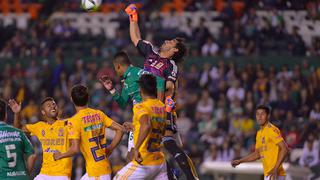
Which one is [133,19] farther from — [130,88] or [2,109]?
[2,109]

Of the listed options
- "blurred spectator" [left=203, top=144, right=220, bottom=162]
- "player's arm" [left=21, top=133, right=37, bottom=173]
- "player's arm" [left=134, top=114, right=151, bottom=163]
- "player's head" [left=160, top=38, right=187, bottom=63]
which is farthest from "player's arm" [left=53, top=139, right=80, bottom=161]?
"blurred spectator" [left=203, top=144, right=220, bottom=162]

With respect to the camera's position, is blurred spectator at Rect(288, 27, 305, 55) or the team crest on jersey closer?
the team crest on jersey

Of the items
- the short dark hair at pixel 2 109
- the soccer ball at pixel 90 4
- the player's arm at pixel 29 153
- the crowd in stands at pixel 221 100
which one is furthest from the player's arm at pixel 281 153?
the crowd in stands at pixel 221 100

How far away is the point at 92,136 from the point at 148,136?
112 centimetres

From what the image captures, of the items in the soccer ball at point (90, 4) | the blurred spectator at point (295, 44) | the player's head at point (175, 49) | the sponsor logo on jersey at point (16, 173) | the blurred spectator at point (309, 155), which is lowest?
the blurred spectator at point (309, 155)

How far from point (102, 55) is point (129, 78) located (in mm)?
13677

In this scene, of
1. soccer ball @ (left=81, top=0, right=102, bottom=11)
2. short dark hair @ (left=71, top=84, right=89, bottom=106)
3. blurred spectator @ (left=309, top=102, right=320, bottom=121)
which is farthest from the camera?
blurred spectator @ (left=309, top=102, right=320, bottom=121)

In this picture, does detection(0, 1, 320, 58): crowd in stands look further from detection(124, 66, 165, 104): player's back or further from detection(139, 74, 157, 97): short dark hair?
detection(139, 74, 157, 97): short dark hair

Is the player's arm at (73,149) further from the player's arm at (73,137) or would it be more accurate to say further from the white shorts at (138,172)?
the white shorts at (138,172)

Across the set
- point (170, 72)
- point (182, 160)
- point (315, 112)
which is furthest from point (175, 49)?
point (315, 112)

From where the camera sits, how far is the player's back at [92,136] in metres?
13.9

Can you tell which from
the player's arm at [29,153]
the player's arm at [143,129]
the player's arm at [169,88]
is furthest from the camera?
the player's arm at [169,88]

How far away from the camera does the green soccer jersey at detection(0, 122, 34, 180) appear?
13.4 metres

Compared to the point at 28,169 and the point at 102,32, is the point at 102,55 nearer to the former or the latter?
the point at 102,32
